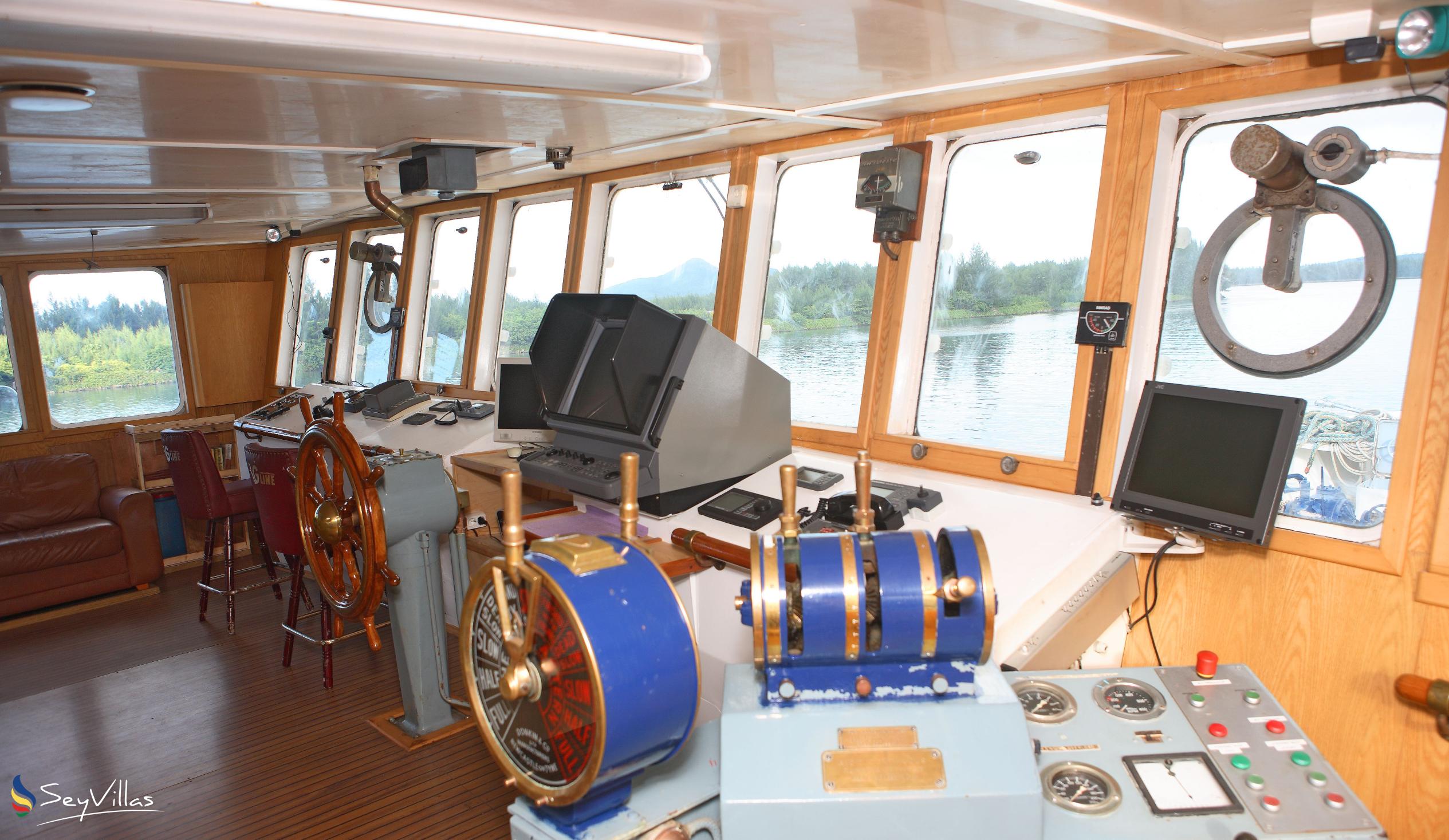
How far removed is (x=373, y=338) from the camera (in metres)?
6.69

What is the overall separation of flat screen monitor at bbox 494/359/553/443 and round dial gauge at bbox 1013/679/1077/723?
96.8 inches

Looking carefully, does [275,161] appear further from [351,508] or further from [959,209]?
[959,209]

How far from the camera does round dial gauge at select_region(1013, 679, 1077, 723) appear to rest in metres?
1.73

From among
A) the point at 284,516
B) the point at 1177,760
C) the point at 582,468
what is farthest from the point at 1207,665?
the point at 284,516

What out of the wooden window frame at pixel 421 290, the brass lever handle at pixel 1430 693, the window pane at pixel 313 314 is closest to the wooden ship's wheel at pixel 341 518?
the brass lever handle at pixel 1430 693

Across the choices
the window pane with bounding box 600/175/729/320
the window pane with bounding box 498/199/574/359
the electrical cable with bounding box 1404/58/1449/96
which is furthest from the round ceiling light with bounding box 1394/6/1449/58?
the window pane with bounding box 498/199/574/359

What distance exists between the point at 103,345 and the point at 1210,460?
302 inches

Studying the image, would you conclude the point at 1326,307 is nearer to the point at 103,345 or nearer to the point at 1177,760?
the point at 1177,760

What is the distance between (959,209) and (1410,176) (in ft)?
4.33

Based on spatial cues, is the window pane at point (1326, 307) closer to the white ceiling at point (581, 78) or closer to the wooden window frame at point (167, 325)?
the white ceiling at point (581, 78)

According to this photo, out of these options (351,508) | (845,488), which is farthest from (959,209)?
(351,508)

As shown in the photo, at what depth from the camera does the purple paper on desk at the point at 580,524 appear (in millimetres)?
2879

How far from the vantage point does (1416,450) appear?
206 centimetres

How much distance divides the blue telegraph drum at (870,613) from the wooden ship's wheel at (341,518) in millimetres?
1433
